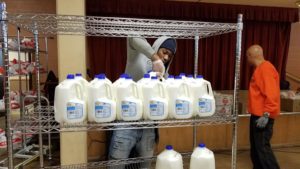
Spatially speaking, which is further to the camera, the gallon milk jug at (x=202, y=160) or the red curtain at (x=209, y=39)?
the red curtain at (x=209, y=39)

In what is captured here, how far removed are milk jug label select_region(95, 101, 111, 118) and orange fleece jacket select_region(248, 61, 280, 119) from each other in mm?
1776

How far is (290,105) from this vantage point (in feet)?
11.9

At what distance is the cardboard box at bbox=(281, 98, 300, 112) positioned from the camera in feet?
11.7

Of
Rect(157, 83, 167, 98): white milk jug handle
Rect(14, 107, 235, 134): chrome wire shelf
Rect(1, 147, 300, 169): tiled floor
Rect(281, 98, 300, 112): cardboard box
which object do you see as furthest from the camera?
Rect(281, 98, 300, 112): cardboard box

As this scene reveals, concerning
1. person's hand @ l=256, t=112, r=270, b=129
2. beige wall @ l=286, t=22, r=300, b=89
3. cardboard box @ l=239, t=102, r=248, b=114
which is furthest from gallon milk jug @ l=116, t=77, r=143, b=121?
beige wall @ l=286, t=22, r=300, b=89

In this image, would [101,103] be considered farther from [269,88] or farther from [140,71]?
[269,88]

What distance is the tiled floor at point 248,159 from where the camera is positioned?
308 centimetres

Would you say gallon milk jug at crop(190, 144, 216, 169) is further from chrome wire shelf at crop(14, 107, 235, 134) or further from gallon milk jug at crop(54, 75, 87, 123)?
gallon milk jug at crop(54, 75, 87, 123)

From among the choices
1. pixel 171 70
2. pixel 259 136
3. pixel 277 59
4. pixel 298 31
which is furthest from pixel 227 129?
pixel 298 31

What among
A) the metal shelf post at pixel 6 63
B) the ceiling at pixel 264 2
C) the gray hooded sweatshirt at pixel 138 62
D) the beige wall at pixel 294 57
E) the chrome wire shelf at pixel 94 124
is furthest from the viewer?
the beige wall at pixel 294 57

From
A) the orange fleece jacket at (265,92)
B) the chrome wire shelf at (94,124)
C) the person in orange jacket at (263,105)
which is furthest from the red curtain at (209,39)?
the chrome wire shelf at (94,124)

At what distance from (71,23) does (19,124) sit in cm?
61

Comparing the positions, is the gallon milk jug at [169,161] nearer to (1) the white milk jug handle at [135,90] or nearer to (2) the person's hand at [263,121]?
(1) the white milk jug handle at [135,90]

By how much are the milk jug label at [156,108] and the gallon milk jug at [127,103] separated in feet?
0.19
